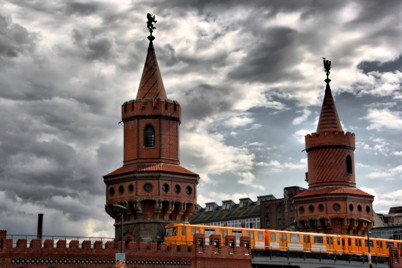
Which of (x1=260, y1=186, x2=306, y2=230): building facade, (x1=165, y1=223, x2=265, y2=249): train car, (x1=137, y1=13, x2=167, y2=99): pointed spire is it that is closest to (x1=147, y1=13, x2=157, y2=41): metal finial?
(x1=137, y1=13, x2=167, y2=99): pointed spire

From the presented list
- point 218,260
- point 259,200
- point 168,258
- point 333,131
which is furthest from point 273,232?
point 259,200

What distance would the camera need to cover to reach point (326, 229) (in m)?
76.6

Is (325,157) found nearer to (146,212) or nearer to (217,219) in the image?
(146,212)

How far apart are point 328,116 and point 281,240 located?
19976 millimetres

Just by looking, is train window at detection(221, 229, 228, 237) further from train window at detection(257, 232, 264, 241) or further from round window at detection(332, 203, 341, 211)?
round window at detection(332, 203, 341, 211)

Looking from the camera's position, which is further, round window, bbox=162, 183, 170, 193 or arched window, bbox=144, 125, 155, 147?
arched window, bbox=144, 125, 155, 147

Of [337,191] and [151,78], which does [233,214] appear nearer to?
[337,191]

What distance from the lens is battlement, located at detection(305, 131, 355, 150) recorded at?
78.0 m

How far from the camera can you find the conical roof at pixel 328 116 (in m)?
79.2

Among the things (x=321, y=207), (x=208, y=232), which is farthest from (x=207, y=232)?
(x=321, y=207)

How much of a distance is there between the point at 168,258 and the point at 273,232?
12.6 m

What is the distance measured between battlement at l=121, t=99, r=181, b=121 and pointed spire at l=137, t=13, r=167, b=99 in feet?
2.93

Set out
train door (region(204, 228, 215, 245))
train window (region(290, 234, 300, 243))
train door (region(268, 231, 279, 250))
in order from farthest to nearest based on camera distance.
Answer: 1. train window (region(290, 234, 300, 243))
2. train door (region(268, 231, 279, 250))
3. train door (region(204, 228, 215, 245))

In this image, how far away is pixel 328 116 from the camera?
80.2 m
